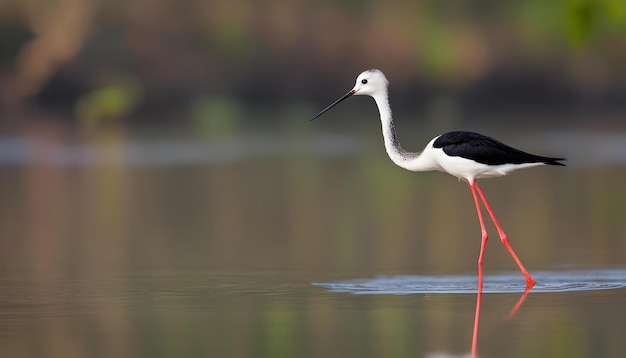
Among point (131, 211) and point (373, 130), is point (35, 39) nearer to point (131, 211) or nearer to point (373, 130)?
point (373, 130)

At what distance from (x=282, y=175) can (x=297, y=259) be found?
6.99 meters

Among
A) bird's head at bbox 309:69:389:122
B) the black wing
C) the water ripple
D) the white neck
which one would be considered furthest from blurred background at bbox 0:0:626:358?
bird's head at bbox 309:69:389:122

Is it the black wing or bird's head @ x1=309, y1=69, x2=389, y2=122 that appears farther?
bird's head @ x1=309, y1=69, x2=389, y2=122

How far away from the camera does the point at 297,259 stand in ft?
37.8

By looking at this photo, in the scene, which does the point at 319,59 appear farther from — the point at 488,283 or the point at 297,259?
the point at 488,283

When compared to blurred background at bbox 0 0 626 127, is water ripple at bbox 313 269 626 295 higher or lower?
lower

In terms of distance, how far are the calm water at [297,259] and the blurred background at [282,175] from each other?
0.11ft

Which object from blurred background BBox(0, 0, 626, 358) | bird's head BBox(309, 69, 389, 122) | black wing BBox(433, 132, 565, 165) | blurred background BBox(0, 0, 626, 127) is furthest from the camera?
blurred background BBox(0, 0, 626, 127)

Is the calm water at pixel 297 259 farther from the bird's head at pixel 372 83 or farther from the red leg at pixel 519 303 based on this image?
the bird's head at pixel 372 83

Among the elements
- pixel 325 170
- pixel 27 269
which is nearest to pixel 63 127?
pixel 325 170

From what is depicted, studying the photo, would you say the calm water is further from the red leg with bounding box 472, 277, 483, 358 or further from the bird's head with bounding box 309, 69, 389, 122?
the bird's head with bounding box 309, 69, 389, 122

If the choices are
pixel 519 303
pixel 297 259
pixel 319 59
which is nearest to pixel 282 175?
pixel 297 259

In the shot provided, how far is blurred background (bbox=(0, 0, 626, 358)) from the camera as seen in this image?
28.2 ft

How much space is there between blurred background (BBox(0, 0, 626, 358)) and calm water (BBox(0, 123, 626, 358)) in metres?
0.03
